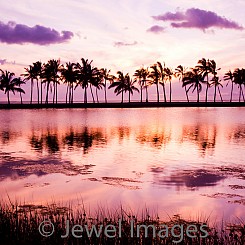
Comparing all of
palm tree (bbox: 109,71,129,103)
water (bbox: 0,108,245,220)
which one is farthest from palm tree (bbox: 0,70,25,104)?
water (bbox: 0,108,245,220)

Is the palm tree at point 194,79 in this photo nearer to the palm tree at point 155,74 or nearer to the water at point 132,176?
the palm tree at point 155,74

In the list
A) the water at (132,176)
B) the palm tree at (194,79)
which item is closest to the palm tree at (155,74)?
the palm tree at (194,79)

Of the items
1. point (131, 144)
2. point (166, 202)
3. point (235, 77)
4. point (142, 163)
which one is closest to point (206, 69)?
point (235, 77)

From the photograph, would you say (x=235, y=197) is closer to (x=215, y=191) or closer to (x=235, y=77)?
(x=215, y=191)

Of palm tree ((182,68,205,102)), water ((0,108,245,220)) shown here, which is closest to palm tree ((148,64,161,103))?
palm tree ((182,68,205,102))

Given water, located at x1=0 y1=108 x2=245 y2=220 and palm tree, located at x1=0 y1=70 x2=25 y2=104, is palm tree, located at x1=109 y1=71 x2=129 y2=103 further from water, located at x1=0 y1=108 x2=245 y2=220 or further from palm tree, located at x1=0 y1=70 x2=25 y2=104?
water, located at x1=0 y1=108 x2=245 y2=220

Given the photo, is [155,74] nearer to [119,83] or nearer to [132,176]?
[119,83]

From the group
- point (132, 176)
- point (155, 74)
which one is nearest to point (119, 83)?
point (155, 74)

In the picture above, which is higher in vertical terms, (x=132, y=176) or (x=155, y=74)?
(x=155, y=74)

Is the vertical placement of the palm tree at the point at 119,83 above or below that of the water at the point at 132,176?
above

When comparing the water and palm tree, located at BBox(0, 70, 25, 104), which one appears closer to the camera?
the water

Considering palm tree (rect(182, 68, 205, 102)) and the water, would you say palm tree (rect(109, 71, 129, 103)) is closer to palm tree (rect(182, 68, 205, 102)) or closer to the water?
palm tree (rect(182, 68, 205, 102))

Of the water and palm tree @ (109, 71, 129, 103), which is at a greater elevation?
palm tree @ (109, 71, 129, 103)

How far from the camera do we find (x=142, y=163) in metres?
19.7
